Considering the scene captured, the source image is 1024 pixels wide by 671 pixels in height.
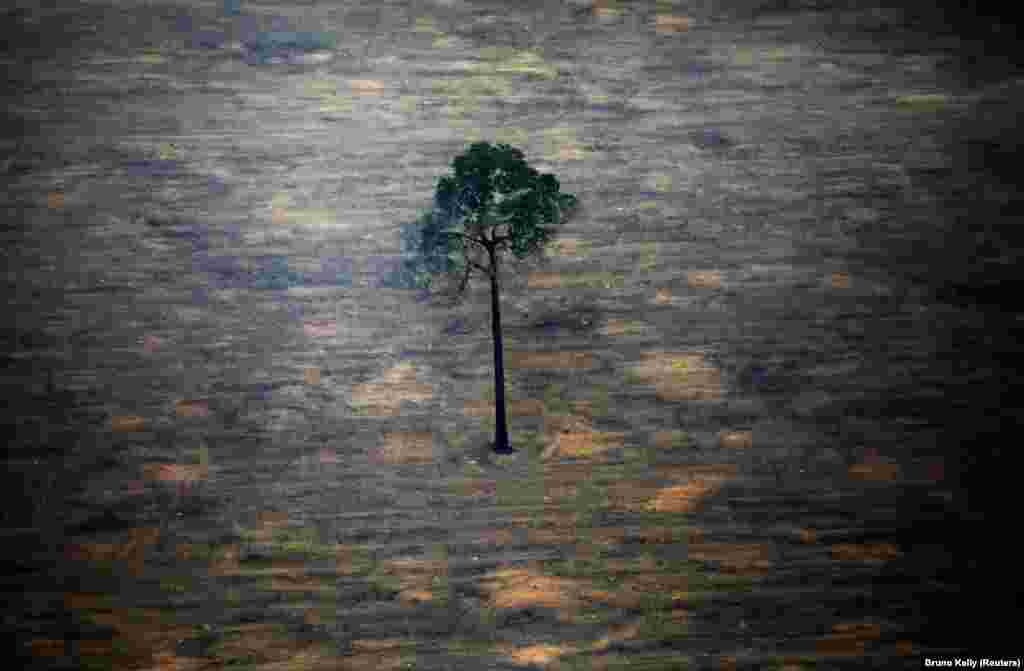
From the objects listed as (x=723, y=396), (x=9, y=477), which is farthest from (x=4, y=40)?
(x=723, y=396)

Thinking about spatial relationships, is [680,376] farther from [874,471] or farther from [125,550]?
[125,550]

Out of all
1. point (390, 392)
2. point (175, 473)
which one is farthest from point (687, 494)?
point (175, 473)

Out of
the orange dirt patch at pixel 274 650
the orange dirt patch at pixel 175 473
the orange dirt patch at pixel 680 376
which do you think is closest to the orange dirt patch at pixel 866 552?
the orange dirt patch at pixel 680 376

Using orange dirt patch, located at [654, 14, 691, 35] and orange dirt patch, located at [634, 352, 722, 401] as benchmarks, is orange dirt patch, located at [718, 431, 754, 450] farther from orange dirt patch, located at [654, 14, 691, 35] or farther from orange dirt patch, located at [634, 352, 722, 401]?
orange dirt patch, located at [654, 14, 691, 35]

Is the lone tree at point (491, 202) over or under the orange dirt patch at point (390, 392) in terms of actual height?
over

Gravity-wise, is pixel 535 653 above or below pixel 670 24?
below

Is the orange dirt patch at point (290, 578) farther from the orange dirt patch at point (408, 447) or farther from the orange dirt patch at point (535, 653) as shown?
the orange dirt patch at point (535, 653)
